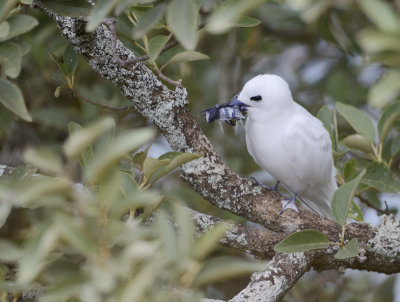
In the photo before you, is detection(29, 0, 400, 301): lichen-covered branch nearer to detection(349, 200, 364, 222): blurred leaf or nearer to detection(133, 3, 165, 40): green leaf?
detection(349, 200, 364, 222): blurred leaf

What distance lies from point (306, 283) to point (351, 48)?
0.99m

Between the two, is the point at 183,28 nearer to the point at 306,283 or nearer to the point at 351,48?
the point at 351,48

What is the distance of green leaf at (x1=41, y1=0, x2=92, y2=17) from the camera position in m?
1.44

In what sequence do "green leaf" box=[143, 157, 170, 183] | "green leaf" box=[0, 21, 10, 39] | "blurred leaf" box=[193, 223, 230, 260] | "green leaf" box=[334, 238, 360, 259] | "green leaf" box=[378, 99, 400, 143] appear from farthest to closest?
1. "green leaf" box=[378, 99, 400, 143]
2. "green leaf" box=[334, 238, 360, 259]
3. "green leaf" box=[143, 157, 170, 183]
4. "green leaf" box=[0, 21, 10, 39]
5. "blurred leaf" box=[193, 223, 230, 260]

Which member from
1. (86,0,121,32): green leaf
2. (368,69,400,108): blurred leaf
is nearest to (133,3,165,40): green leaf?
(86,0,121,32): green leaf

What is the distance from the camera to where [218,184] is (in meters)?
1.81

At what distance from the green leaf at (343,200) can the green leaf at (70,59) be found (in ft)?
2.59

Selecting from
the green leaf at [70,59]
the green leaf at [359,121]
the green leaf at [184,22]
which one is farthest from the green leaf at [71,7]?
the green leaf at [359,121]

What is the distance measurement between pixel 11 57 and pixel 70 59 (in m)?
0.48

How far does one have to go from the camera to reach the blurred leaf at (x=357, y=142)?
2.07m

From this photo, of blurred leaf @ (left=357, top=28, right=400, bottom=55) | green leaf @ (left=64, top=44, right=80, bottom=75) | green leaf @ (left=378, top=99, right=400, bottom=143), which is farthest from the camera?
green leaf @ (left=378, top=99, right=400, bottom=143)

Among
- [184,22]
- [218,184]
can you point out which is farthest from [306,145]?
[184,22]

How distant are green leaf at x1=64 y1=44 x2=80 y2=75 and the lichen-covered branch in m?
0.15

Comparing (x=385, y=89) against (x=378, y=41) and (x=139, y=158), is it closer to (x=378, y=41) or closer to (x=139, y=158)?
(x=378, y=41)
